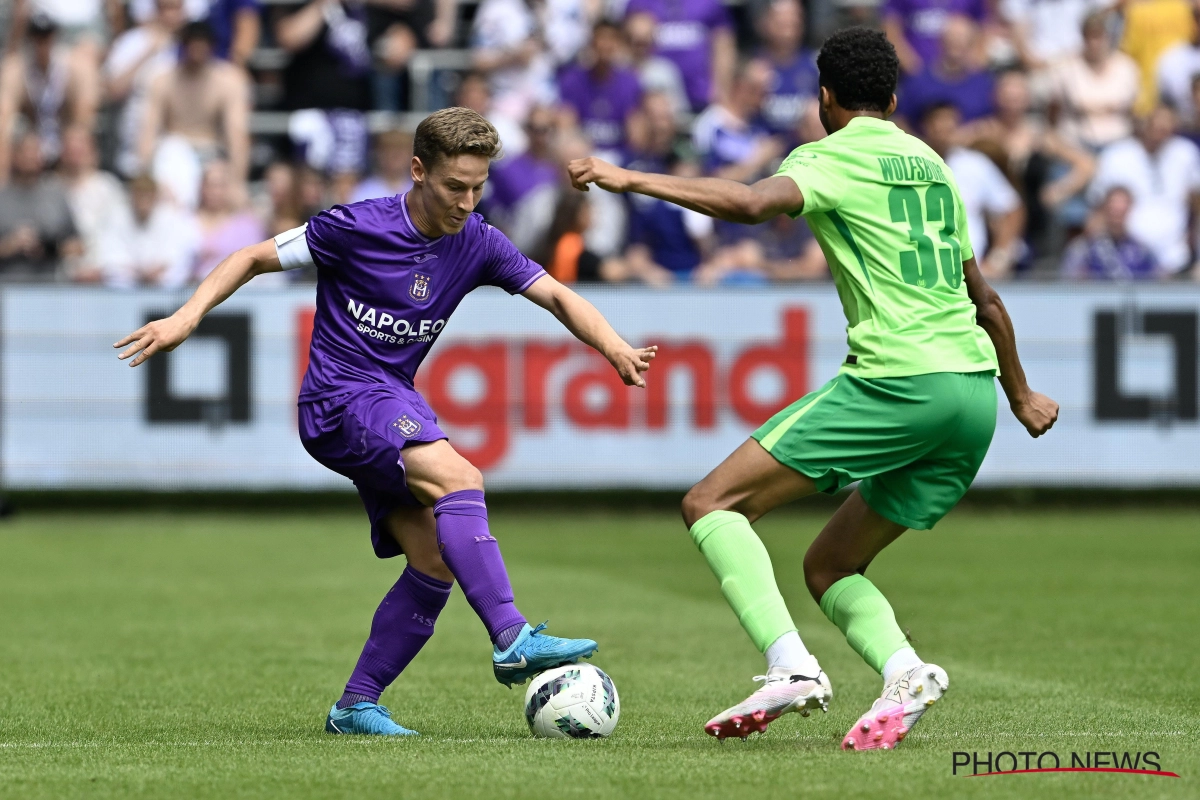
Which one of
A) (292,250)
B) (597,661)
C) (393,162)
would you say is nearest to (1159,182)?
(393,162)

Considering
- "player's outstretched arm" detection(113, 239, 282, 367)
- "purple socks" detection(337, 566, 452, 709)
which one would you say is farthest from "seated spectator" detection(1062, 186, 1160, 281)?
"player's outstretched arm" detection(113, 239, 282, 367)

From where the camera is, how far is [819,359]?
1509cm

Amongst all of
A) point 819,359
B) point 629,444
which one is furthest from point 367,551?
point 819,359

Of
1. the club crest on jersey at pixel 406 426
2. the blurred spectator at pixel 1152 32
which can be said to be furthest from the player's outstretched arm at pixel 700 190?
the blurred spectator at pixel 1152 32

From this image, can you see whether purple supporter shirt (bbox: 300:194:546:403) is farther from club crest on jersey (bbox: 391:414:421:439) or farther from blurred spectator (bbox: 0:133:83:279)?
blurred spectator (bbox: 0:133:83:279)

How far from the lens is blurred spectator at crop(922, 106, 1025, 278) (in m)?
16.0

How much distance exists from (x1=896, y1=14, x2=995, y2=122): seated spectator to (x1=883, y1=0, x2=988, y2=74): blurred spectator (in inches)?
23.8

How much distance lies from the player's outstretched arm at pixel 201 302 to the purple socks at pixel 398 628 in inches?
46.9

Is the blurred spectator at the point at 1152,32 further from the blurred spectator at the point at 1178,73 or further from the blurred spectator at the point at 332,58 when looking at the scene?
the blurred spectator at the point at 332,58

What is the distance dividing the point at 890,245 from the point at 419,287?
1.66m

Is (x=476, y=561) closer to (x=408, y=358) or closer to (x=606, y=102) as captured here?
(x=408, y=358)

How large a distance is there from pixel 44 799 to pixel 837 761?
2251mm

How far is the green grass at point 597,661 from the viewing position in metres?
5.00

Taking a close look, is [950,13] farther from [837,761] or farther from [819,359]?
[837,761]
